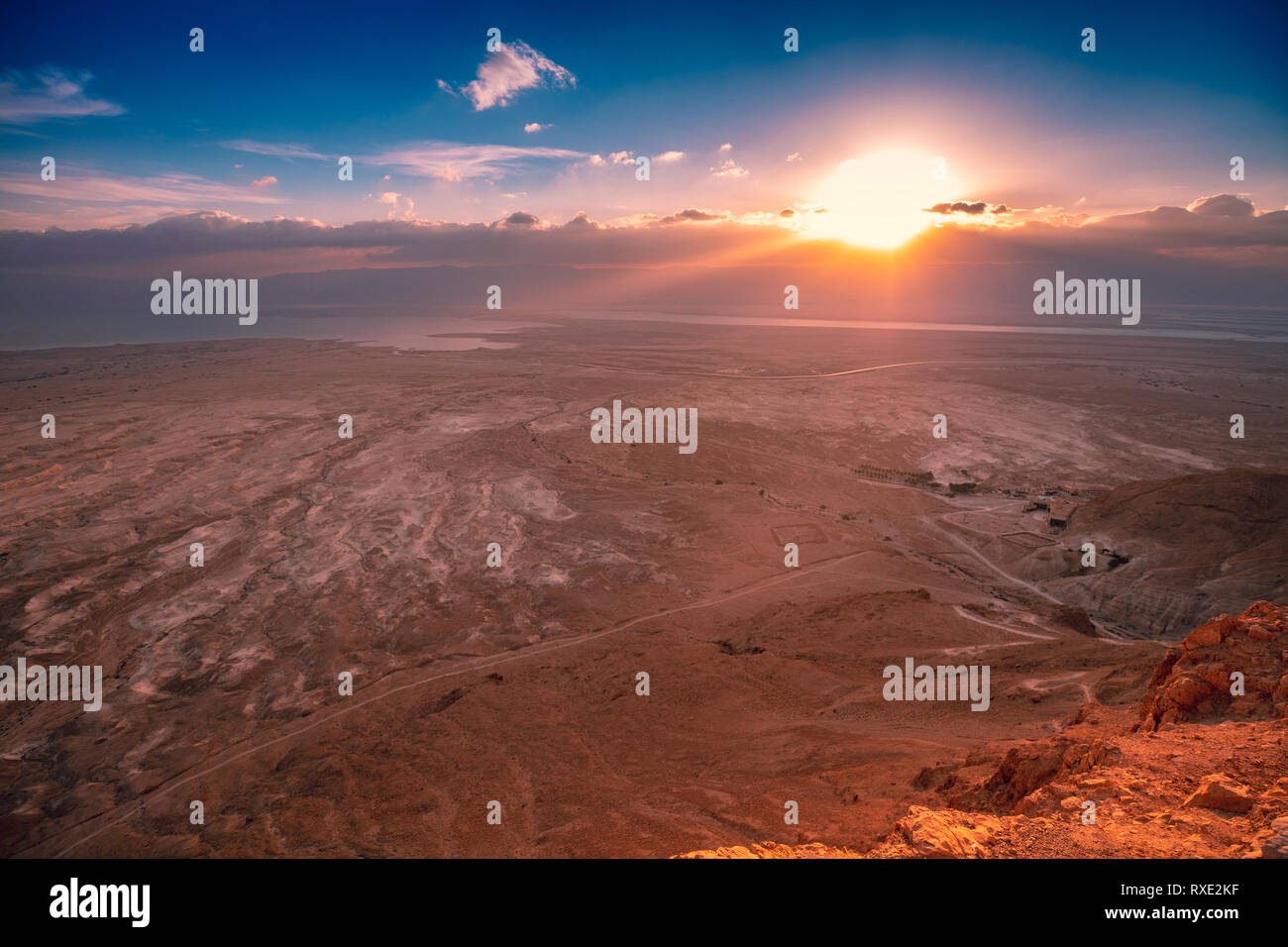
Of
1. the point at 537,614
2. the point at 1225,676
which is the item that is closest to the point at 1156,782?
the point at 1225,676

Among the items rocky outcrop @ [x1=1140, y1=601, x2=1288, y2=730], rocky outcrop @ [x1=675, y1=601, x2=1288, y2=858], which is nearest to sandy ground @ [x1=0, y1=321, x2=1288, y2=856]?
rocky outcrop @ [x1=675, y1=601, x2=1288, y2=858]

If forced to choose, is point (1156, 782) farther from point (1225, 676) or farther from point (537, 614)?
point (537, 614)

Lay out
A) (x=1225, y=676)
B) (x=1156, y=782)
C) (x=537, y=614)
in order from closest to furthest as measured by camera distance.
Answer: (x=1156, y=782) → (x=1225, y=676) → (x=537, y=614)

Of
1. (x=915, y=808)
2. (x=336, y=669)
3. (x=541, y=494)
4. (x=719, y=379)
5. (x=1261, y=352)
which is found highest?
(x=1261, y=352)

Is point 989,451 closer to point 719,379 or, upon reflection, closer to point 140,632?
point 719,379

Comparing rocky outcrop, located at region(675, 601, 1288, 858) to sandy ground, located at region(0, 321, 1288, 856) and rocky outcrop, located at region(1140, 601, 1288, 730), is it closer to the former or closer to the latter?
rocky outcrop, located at region(1140, 601, 1288, 730)

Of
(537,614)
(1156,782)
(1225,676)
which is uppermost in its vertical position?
(1225,676)

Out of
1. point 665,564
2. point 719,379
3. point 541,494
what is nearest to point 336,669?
point 665,564
